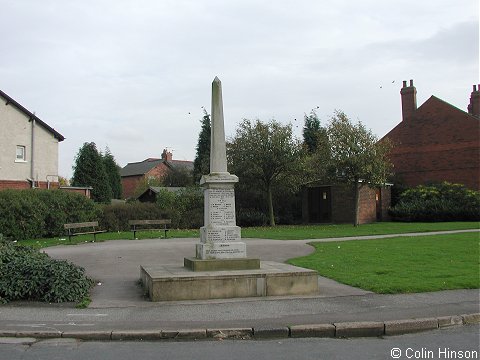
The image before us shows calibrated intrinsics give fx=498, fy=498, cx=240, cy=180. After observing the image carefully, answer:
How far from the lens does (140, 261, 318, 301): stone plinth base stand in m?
9.23

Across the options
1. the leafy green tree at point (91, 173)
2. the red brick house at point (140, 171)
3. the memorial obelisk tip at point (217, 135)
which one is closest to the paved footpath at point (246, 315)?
the memorial obelisk tip at point (217, 135)

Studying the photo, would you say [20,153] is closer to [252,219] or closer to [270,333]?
[252,219]

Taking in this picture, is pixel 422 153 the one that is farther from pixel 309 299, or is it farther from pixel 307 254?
pixel 309 299

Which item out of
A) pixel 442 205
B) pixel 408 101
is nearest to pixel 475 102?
pixel 408 101

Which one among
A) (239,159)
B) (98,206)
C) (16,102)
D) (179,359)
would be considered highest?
(16,102)

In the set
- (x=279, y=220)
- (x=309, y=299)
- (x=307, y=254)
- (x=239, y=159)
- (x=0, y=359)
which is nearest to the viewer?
(x=0, y=359)

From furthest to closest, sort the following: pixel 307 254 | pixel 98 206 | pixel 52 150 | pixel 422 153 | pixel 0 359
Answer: pixel 422 153 → pixel 52 150 → pixel 98 206 → pixel 307 254 → pixel 0 359

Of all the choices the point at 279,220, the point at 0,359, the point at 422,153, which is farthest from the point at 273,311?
the point at 422,153

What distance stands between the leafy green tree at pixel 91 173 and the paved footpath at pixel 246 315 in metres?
33.9

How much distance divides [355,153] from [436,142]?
15.3 meters

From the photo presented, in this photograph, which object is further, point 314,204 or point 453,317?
point 314,204

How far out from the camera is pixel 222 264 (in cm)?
1037

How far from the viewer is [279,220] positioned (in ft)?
116

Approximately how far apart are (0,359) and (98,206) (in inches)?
840
